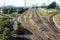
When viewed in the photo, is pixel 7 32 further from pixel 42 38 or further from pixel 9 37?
pixel 42 38

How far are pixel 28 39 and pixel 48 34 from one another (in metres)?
4.72

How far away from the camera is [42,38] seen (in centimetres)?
2923

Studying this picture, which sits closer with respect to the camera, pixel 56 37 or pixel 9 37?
pixel 9 37

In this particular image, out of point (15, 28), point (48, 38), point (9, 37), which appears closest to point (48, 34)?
point (48, 38)

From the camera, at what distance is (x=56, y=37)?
3111 centimetres

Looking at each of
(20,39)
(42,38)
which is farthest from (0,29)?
(42,38)

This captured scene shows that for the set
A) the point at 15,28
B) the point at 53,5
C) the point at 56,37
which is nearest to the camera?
the point at 56,37

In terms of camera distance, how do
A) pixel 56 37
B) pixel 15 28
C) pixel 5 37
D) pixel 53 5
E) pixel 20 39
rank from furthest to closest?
1. pixel 53 5
2. pixel 15 28
3. pixel 56 37
4. pixel 20 39
5. pixel 5 37

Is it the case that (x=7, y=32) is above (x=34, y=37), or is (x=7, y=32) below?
above

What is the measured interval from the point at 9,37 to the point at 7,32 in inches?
22.8

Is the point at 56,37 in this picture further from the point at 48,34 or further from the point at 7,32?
the point at 7,32

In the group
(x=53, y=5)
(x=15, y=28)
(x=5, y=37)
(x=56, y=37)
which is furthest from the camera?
(x=53, y=5)

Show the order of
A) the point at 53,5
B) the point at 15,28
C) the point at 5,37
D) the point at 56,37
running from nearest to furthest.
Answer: the point at 5,37
the point at 56,37
the point at 15,28
the point at 53,5

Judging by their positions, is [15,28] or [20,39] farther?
[15,28]
